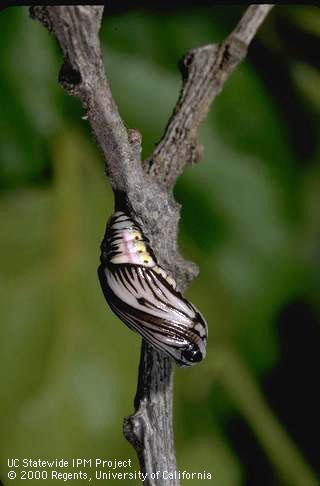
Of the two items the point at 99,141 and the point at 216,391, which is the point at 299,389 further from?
the point at 99,141

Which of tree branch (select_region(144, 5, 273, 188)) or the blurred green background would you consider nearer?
tree branch (select_region(144, 5, 273, 188))

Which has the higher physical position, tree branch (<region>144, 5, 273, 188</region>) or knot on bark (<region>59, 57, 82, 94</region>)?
tree branch (<region>144, 5, 273, 188</region>)

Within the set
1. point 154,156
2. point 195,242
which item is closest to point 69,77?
point 154,156

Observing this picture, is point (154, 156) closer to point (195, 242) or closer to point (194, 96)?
point (194, 96)

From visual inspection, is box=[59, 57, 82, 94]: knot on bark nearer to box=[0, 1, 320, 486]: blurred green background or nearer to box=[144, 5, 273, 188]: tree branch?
box=[144, 5, 273, 188]: tree branch

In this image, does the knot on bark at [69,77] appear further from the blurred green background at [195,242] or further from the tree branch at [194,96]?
the blurred green background at [195,242]

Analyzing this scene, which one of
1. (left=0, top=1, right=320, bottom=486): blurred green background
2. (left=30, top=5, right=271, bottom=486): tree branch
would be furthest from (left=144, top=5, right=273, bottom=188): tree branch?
(left=0, top=1, right=320, bottom=486): blurred green background

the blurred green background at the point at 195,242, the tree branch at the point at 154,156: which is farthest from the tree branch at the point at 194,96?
the blurred green background at the point at 195,242

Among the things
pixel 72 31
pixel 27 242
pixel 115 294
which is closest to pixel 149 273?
pixel 115 294
